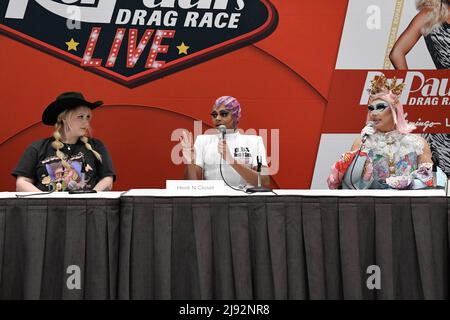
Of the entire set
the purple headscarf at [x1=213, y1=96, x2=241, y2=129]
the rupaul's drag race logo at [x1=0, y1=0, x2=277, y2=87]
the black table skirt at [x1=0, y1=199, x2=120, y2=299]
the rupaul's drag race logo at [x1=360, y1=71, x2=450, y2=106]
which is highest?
the rupaul's drag race logo at [x1=0, y1=0, x2=277, y2=87]

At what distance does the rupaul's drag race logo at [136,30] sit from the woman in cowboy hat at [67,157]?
1.93 ft

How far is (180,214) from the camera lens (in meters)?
2.28

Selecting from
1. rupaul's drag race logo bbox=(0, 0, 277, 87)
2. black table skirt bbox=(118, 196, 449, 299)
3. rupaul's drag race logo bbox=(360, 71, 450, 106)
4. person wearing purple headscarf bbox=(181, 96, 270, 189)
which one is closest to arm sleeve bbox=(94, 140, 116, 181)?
person wearing purple headscarf bbox=(181, 96, 270, 189)

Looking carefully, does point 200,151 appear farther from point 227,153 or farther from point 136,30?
point 136,30

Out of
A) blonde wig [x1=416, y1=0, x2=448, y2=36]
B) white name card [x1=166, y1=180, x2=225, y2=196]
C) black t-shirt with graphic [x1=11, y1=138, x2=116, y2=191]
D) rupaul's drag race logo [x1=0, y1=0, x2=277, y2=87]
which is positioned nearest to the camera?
white name card [x1=166, y1=180, x2=225, y2=196]

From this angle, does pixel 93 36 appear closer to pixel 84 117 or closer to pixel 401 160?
pixel 84 117

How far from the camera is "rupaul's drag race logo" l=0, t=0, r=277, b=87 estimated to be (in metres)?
3.89

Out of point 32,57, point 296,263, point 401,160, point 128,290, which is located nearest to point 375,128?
point 401,160

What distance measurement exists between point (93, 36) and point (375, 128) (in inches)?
79.2

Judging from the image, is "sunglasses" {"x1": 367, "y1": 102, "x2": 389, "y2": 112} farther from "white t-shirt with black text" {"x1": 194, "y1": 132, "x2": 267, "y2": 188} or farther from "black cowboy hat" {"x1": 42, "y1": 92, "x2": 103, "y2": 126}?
"black cowboy hat" {"x1": 42, "y1": 92, "x2": 103, "y2": 126}

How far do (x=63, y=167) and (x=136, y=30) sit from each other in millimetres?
1192

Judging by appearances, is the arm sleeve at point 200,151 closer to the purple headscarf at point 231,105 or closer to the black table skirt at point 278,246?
the purple headscarf at point 231,105

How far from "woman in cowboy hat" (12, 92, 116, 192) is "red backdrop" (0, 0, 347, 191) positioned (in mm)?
515

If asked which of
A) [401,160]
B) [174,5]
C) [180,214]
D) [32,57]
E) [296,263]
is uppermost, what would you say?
[174,5]
